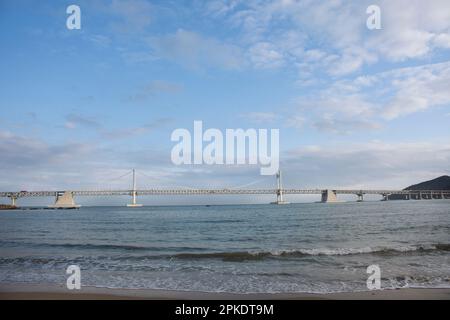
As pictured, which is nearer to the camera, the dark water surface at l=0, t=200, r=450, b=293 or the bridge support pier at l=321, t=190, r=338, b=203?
the dark water surface at l=0, t=200, r=450, b=293

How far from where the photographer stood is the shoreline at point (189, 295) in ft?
26.3

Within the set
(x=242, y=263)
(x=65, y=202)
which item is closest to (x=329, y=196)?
(x=65, y=202)

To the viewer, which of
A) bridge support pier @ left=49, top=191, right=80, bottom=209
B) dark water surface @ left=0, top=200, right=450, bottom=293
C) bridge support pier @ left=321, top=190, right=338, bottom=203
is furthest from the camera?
bridge support pier @ left=321, top=190, right=338, bottom=203

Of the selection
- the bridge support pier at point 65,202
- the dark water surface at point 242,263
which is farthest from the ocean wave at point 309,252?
the bridge support pier at point 65,202

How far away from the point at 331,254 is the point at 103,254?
390 inches

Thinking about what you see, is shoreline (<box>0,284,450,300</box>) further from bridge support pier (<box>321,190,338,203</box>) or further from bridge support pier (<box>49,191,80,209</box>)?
bridge support pier (<box>321,190,338,203</box>)

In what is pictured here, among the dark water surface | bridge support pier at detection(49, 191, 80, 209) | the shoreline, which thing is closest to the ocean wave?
the dark water surface

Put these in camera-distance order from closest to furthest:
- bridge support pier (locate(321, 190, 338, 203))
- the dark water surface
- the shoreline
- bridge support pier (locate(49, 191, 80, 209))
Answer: the shoreline < the dark water surface < bridge support pier (locate(49, 191, 80, 209)) < bridge support pier (locate(321, 190, 338, 203))

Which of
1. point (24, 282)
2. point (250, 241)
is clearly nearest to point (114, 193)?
point (250, 241)

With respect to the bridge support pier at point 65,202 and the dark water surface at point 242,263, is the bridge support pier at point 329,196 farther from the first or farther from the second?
the dark water surface at point 242,263

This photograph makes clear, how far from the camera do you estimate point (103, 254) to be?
52.6 feet

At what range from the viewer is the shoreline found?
316 inches

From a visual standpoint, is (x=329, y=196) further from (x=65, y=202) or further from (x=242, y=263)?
(x=242, y=263)
